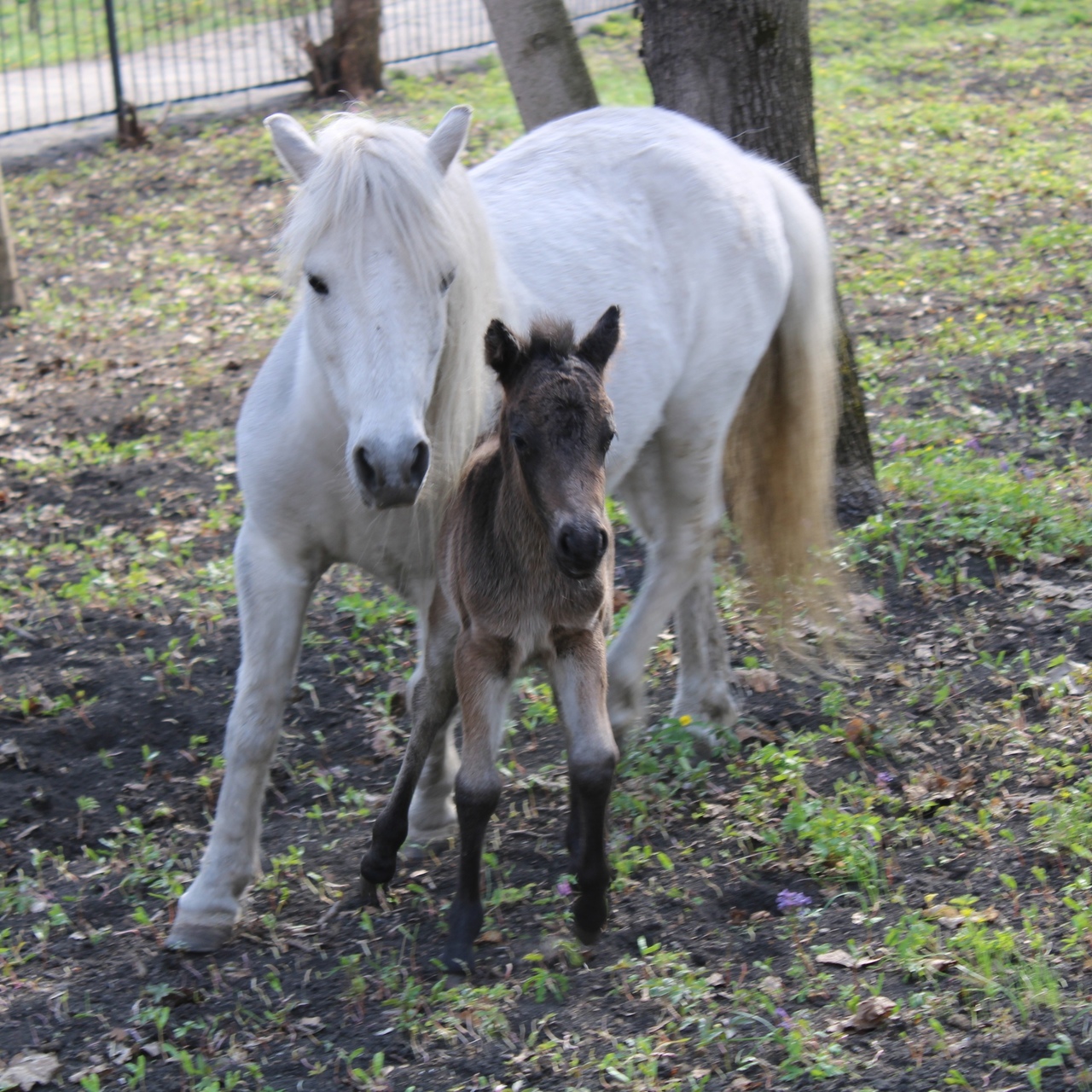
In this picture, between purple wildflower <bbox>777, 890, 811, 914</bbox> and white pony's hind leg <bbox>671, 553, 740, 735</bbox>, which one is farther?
white pony's hind leg <bbox>671, 553, 740, 735</bbox>

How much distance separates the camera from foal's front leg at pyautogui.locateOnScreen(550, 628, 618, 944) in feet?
10.3

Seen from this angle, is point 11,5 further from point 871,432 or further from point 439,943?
point 439,943

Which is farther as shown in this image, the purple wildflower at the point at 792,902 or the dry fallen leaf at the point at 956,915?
the purple wildflower at the point at 792,902

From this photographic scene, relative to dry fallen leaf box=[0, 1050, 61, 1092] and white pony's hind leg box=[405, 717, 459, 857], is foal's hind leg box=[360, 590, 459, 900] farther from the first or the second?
dry fallen leaf box=[0, 1050, 61, 1092]

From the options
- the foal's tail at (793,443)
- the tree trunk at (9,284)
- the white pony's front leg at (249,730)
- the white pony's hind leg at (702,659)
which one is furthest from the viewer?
the tree trunk at (9,284)

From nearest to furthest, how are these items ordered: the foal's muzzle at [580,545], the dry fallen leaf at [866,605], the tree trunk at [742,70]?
the foal's muzzle at [580,545] < the dry fallen leaf at [866,605] < the tree trunk at [742,70]

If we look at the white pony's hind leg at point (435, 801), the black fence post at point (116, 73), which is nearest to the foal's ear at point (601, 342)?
the white pony's hind leg at point (435, 801)

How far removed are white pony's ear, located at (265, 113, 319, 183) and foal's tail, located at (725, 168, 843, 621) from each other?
7.06 ft

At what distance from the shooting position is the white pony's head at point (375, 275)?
2.91 m

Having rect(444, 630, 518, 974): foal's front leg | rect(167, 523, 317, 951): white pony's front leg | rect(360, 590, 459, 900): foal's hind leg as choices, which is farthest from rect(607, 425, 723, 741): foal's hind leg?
rect(167, 523, 317, 951): white pony's front leg


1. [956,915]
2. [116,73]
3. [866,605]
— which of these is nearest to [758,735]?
[866,605]

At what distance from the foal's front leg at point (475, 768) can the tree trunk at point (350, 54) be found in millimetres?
10731

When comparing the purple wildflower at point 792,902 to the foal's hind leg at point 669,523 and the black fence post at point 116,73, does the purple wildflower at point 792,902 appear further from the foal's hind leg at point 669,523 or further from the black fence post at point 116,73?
the black fence post at point 116,73

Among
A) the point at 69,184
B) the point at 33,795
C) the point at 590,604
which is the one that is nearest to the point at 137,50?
the point at 69,184
